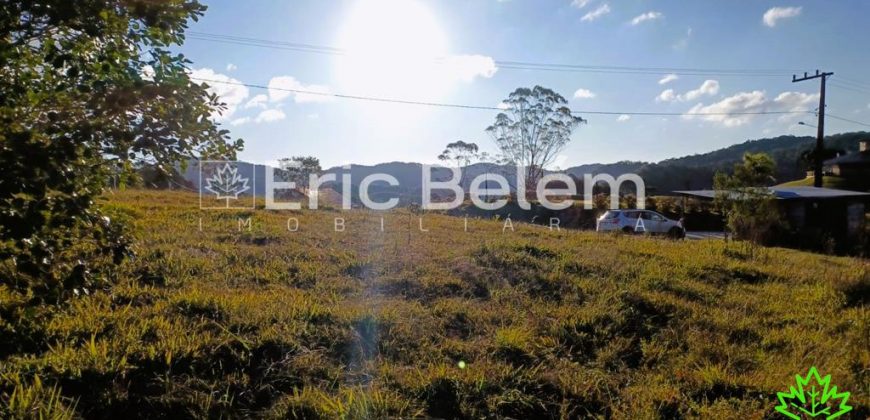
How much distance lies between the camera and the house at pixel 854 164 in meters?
38.9

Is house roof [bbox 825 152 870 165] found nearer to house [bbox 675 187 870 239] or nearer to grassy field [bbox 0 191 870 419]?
house [bbox 675 187 870 239]

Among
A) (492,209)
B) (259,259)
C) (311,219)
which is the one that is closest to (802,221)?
(492,209)

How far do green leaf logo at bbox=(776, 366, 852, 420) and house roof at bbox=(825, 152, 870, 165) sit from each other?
1864 inches

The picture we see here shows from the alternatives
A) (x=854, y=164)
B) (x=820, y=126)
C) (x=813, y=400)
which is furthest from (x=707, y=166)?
(x=813, y=400)

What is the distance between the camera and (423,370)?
140 inches

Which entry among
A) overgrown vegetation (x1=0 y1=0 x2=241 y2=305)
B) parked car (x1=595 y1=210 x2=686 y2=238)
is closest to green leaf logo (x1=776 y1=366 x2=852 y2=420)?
overgrown vegetation (x1=0 y1=0 x2=241 y2=305)

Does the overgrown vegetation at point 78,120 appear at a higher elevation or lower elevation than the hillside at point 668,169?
lower

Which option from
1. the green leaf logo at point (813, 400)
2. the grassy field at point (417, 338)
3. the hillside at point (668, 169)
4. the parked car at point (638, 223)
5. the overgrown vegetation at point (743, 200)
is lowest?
the green leaf logo at point (813, 400)

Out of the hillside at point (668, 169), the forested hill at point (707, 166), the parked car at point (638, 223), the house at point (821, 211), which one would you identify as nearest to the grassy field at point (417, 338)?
the parked car at point (638, 223)

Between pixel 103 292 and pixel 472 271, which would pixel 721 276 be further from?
Answer: pixel 103 292

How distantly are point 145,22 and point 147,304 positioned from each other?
3.04 meters

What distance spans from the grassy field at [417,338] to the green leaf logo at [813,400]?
0.38 ft

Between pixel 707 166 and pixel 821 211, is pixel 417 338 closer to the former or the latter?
pixel 821 211

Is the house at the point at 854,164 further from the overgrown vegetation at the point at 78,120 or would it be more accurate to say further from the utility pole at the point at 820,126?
the overgrown vegetation at the point at 78,120
